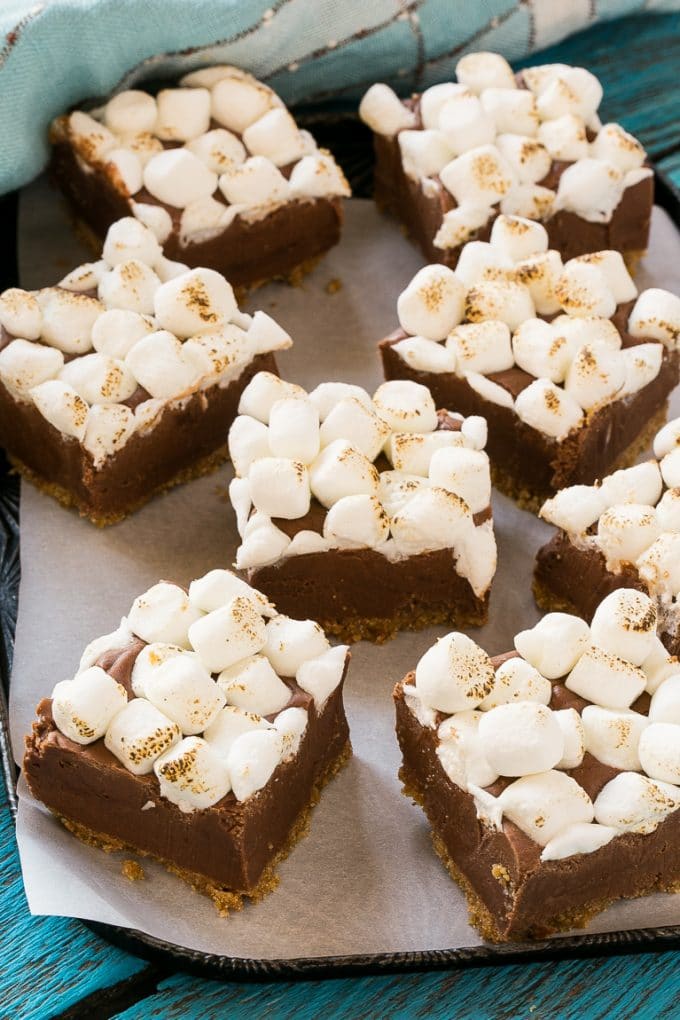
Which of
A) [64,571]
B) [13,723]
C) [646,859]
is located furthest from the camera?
[64,571]

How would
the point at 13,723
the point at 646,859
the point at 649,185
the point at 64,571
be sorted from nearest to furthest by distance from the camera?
the point at 646,859 → the point at 13,723 → the point at 64,571 → the point at 649,185

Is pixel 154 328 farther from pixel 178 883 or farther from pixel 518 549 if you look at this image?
pixel 178 883

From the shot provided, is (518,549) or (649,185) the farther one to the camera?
(649,185)

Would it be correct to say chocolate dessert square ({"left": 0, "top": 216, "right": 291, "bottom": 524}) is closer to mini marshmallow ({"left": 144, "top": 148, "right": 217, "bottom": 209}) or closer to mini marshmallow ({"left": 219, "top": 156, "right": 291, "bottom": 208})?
mini marshmallow ({"left": 144, "top": 148, "right": 217, "bottom": 209})

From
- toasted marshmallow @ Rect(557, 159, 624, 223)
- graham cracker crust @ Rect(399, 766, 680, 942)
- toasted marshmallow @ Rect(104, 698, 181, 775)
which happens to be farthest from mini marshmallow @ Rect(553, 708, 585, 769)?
toasted marshmallow @ Rect(557, 159, 624, 223)

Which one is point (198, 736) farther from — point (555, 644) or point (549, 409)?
point (549, 409)

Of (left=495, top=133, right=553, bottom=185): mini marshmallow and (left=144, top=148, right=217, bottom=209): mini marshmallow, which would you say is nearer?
(left=144, top=148, right=217, bottom=209): mini marshmallow

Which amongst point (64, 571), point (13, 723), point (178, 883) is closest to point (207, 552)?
point (64, 571)
